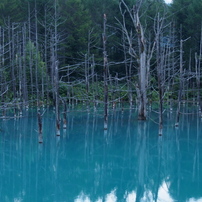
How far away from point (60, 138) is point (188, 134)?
4185 mm

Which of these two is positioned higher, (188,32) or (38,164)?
(188,32)

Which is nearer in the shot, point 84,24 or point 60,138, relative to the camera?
point 60,138

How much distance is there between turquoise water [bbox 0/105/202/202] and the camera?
19.5ft

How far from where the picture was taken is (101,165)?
775 cm

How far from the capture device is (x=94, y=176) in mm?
6902

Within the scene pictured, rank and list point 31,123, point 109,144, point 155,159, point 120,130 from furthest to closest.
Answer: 1. point 31,123
2. point 120,130
3. point 109,144
4. point 155,159

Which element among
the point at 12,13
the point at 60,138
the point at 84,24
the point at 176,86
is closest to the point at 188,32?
the point at 176,86

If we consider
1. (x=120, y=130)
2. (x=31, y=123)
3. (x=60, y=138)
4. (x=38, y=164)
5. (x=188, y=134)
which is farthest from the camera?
(x=31, y=123)

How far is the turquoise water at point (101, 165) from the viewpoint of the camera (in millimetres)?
5945

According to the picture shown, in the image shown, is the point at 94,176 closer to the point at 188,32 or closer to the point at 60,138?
the point at 60,138

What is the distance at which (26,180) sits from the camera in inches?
259

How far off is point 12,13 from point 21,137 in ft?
52.4

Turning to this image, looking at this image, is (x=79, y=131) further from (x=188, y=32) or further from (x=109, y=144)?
(x=188, y=32)

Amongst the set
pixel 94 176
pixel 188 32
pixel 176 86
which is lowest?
pixel 94 176
